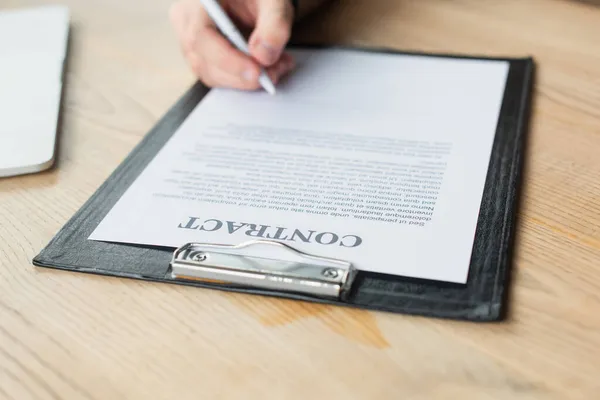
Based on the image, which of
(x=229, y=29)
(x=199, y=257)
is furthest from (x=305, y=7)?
(x=199, y=257)

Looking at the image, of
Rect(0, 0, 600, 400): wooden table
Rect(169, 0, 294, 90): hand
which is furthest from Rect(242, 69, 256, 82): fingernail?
Rect(0, 0, 600, 400): wooden table

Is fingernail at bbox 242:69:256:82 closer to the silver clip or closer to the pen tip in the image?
the pen tip

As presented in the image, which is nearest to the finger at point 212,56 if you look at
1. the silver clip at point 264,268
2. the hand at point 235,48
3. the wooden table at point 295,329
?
the hand at point 235,48

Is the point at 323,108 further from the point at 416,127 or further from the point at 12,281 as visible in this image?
the point at 12,281

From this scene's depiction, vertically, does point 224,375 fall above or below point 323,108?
below

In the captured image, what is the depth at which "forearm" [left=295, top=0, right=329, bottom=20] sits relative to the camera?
81 centimetres

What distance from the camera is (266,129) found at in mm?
625

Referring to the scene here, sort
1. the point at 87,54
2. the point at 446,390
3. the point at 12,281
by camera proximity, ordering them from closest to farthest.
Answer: the point at 446,390 < the point at 12,281 < the point at 87,54

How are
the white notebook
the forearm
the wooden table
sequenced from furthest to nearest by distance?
the forearm, the white notebook, the wooden table

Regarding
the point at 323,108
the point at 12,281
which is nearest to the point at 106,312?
the point at 12,281

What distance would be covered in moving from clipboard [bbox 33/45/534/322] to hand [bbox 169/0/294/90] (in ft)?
0.66

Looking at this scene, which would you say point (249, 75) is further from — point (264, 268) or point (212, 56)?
point (264, 268)

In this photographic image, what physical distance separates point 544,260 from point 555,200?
7cm

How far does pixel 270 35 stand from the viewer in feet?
2.21
